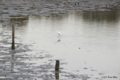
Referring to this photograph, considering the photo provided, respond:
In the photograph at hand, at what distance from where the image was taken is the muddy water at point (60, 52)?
71.8 feet

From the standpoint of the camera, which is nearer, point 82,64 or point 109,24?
point 82,64

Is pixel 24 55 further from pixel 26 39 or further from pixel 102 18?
pixel 102 18

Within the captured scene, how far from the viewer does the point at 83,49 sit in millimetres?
30531

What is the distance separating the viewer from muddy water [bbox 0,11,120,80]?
2188 centimetres

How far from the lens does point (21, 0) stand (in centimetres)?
9550

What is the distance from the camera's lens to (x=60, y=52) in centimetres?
2908

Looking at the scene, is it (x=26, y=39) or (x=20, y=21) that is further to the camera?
(x=20, y=21)

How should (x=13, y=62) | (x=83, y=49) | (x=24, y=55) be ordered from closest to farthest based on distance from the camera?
(x=13, y=62), (x=24, y=55), (x=83, y=49)

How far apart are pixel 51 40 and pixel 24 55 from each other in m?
8.15

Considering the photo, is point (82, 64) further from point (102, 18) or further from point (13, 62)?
point (102, 18)

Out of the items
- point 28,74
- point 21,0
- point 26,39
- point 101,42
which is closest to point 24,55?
point 28,74

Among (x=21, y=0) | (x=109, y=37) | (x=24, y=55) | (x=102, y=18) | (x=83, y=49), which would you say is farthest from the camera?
(x=21, y=0)

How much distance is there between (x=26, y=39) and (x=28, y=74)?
45.1 ft

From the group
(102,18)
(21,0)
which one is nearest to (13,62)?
(102,18)
